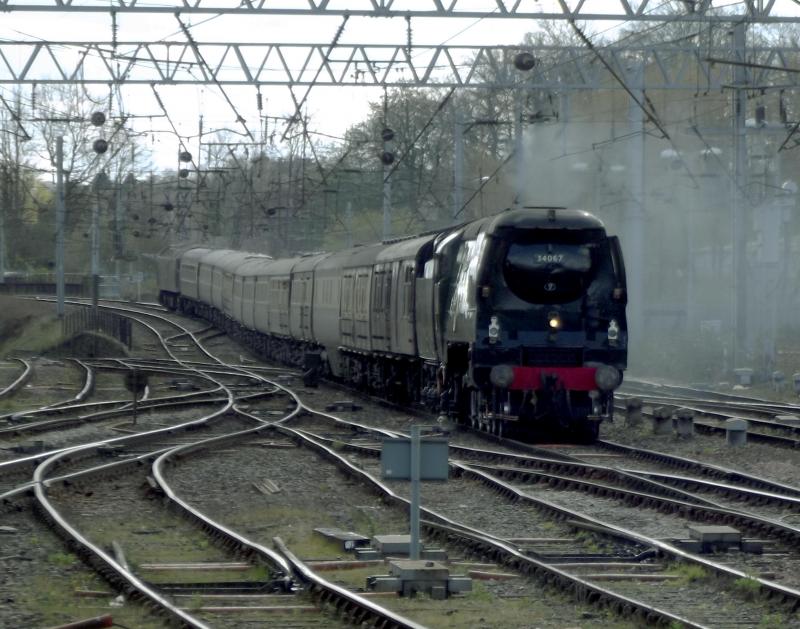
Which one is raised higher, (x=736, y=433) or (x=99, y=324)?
(x=99, y=324)

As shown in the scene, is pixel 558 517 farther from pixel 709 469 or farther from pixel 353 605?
pixel 353 605

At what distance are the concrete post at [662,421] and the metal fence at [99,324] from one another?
974 inches

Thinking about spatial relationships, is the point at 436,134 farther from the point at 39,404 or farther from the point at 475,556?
the point at 475,556

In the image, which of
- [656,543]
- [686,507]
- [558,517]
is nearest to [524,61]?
[686,507]

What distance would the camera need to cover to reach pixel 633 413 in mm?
20641

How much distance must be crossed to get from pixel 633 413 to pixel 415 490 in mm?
12014

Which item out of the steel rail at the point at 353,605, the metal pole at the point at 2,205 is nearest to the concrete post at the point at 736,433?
the steel rail at the point at 353,605

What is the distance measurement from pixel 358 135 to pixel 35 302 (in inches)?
573

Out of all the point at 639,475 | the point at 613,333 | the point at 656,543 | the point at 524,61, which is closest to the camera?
the point at 656,543

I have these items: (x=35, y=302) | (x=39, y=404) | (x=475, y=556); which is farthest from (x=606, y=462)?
(x=35, y=302)

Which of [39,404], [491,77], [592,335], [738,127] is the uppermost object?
[491,77]

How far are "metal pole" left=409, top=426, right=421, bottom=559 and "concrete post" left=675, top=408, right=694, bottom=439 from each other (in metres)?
10.1

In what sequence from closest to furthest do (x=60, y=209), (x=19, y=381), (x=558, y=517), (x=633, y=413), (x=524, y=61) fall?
(x=558, y=517) → (x=633, y=413) → (x=524, y=61) → (x=19, y=381) → (x=60, y=209)

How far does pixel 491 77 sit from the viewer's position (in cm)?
5103
